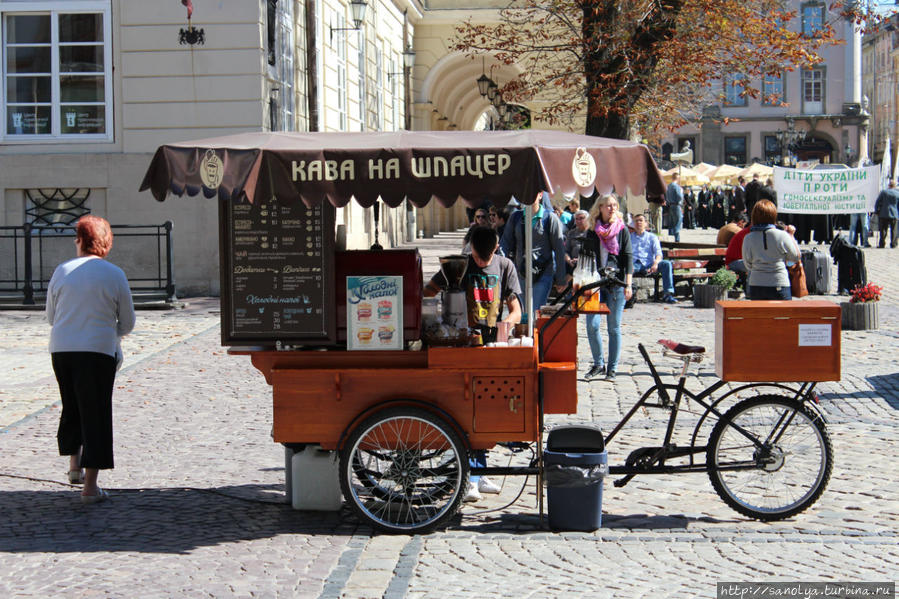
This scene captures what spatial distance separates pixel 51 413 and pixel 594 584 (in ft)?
20.4

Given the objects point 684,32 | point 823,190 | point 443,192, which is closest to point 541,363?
point 443,192

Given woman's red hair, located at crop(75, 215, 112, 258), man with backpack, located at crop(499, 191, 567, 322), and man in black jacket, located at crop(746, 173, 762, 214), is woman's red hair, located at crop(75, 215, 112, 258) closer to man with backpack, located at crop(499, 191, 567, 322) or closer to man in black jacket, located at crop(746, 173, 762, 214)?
man with backpack, located at crop(499, 191, 567, 322)

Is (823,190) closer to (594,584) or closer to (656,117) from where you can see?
(656,117)

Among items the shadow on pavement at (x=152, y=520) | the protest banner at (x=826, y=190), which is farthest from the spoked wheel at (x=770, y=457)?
the protest banner at (x=826, y=190)

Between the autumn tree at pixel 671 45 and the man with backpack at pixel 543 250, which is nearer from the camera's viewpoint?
the man with backpack at pixel 543 250

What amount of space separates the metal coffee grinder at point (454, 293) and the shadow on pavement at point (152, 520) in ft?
4.41

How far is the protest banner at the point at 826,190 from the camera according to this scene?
71.2 feet

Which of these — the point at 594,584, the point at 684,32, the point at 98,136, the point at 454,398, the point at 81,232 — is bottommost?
the point at 594,584

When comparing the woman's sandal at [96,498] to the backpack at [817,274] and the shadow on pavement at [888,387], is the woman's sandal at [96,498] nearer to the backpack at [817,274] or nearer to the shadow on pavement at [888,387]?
the shadow on pavement at [888,387]

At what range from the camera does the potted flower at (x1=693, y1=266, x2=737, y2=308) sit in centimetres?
1780

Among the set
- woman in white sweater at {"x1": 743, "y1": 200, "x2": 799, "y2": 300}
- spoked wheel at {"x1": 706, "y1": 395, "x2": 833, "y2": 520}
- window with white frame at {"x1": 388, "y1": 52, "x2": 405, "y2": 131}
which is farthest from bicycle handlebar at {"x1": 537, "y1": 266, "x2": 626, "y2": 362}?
window with white frame at {"x1": 388, "y1": 52, "x2": 405, "y2": 131}

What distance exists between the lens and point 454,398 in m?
6.69

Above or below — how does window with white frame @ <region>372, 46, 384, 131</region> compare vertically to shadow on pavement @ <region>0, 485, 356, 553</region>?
above

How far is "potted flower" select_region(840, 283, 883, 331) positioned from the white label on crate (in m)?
9.33
